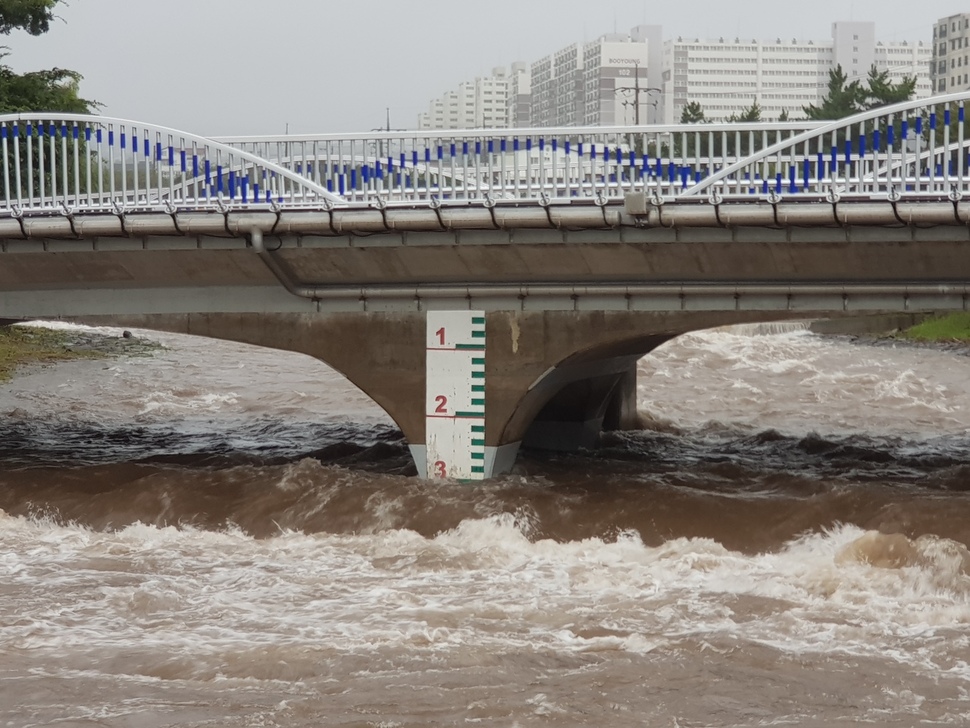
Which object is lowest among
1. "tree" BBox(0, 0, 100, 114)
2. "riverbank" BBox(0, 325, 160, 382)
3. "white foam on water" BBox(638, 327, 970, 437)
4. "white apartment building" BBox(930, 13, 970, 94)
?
"white foam on water" BBox(638, 327, 970, 437)

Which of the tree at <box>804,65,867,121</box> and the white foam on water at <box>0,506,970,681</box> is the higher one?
the tree at <box>804,65,867,121</box>

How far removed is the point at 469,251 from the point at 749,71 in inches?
6810

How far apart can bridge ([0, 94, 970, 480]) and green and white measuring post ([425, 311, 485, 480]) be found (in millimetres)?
28

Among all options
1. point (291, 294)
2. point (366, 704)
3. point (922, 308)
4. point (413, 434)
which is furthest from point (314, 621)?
point (922, 308)

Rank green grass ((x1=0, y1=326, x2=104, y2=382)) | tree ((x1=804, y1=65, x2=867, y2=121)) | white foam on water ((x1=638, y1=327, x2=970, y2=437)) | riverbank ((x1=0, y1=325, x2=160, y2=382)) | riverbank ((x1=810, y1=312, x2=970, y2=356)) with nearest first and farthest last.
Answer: white foam on water ((x1=638, y1=327, x2=970, y2=437))
green grass ((x1=0, y1=326, x2=104, y2=382))
riverbank ((x1=0, y1=325, x2=160, y2=382))
riverbank ((x1=810, y1=312, x2=970, y2=356))
tree ((x1=804, y1=65, x2=867, y2=121))

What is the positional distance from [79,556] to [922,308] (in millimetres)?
10899

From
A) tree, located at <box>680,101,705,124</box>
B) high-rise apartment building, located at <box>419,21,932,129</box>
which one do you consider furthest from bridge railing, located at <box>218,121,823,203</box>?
high-rise apartment building, located at <box>419,21,932,129</box>

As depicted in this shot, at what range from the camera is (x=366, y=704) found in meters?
10.4

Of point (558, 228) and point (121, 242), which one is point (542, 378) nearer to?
point (558, 228)

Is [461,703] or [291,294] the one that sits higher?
[291,294]

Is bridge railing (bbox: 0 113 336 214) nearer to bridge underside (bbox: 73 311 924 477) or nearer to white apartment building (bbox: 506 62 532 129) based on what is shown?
bridge underside (bbox: 73 311 924 477)

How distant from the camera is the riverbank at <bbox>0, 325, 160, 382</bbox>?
3512 cm

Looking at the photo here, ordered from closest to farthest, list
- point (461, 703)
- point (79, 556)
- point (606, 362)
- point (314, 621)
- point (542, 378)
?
point (461, 703) → point (314, 621) → point (79, 556) → point (542, 378) → point (606, 362)

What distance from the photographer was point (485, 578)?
14086 mm
